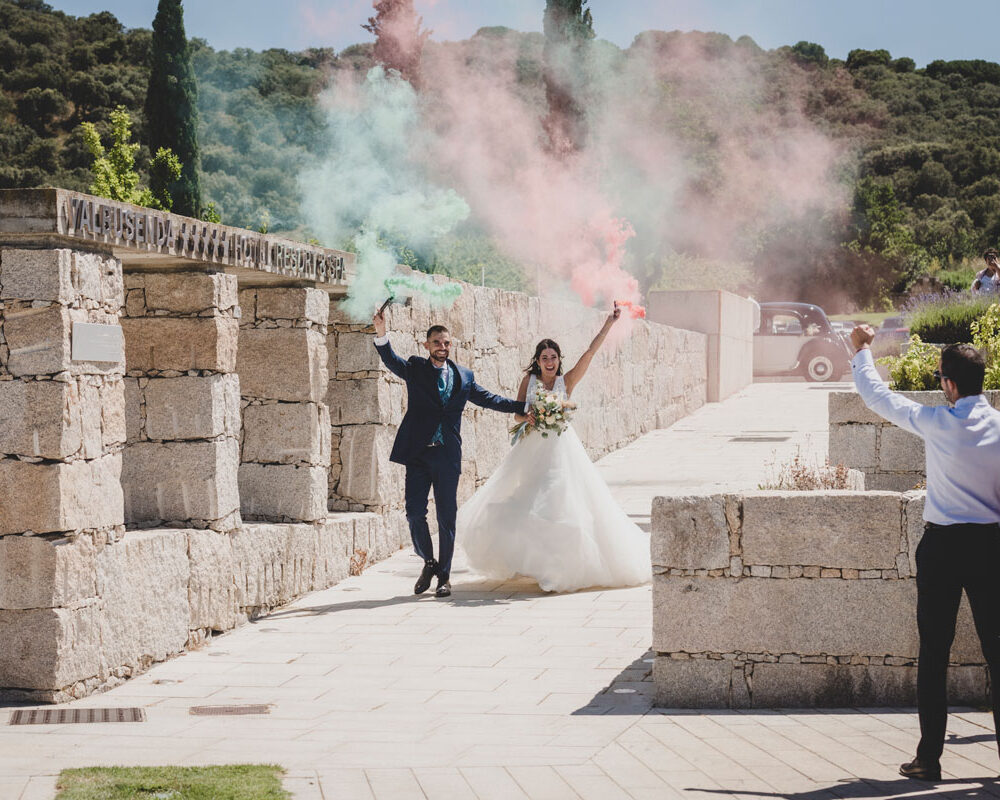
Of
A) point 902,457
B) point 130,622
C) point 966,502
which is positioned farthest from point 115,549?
point 902,457

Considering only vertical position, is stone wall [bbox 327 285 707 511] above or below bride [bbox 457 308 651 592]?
above

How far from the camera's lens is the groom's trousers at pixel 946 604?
4.67m

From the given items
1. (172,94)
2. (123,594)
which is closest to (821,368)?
(172,94)

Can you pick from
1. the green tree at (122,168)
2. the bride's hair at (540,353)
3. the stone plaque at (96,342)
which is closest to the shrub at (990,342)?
the bride's hair at (540,353)

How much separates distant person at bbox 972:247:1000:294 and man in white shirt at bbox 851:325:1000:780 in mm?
11179

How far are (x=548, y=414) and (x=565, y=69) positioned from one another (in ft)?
99.6

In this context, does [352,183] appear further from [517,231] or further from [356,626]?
[517,231]

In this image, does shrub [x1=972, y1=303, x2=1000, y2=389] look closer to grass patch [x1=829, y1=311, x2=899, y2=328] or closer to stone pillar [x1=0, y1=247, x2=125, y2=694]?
stone pillar [x1=0, y1=247, x2=125, y2=694]

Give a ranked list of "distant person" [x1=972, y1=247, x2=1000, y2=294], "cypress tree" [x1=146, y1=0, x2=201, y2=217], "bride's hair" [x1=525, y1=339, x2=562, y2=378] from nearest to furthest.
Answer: "bride's hair" [x1=525, y1=339, x2=562, y2=378]
"distant person" [x1=972, y1=247, x2=1000, y2=294]
"cypress tree" [x1=146, y1=0, x2=201, y2=217]

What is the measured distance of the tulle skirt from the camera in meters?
8.70

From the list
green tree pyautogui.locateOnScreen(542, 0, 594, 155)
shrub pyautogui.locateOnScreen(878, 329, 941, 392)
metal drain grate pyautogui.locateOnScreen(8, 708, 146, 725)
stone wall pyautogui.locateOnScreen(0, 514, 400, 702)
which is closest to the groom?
stone wall pyautogui.locateOnScreen(0, 514, 400, 702)

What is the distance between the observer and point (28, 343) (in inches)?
236

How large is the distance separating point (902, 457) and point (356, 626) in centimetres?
497

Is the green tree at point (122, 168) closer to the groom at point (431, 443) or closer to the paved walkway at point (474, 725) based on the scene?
the groom at point (431, 443)
